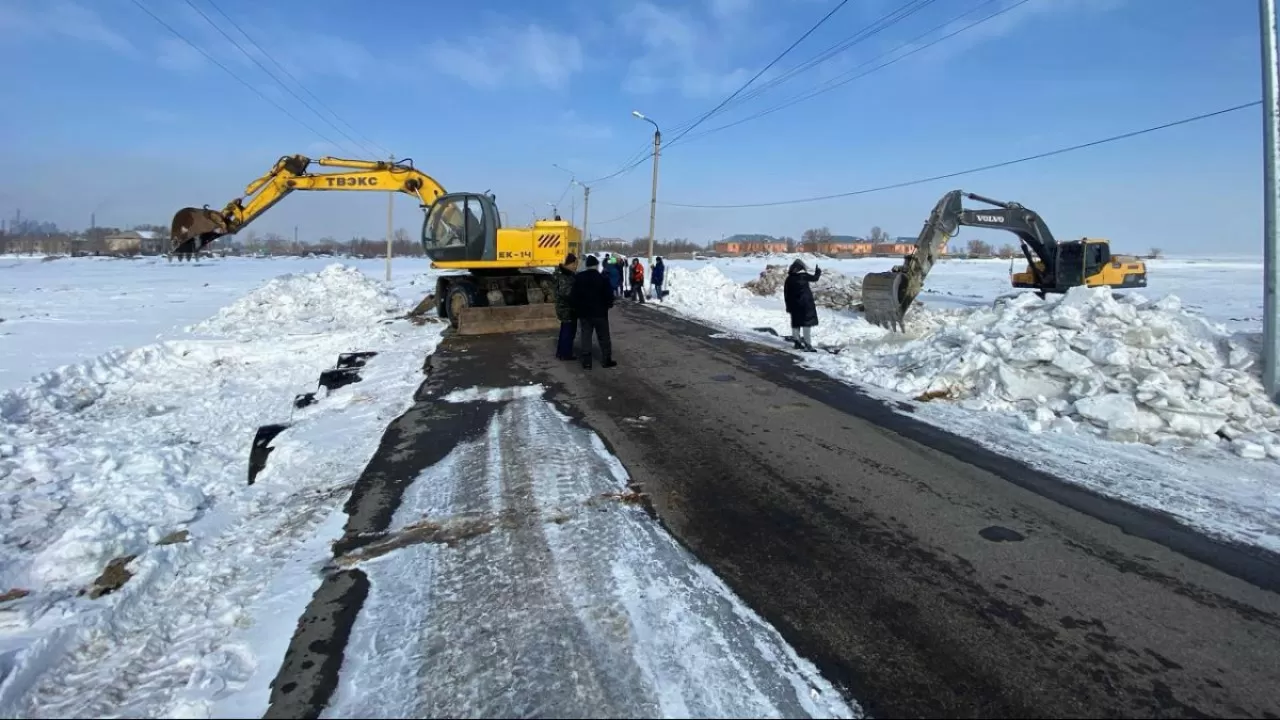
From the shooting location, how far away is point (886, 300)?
15242 millimetres

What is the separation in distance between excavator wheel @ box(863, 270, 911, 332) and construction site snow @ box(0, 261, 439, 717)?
10.2 m

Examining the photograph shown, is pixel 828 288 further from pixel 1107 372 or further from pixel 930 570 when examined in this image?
pixel 930 570

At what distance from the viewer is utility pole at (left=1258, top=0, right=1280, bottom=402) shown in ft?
22.3

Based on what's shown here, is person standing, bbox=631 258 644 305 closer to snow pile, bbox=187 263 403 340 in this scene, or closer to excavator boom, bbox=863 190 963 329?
snow pile, bbox=187 263 403 340

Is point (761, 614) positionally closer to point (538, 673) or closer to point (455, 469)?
point (538, 673)

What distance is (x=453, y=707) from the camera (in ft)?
8.41

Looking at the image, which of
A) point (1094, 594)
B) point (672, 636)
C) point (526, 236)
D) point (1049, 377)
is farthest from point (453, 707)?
point (526, 236)

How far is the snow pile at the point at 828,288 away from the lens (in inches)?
984

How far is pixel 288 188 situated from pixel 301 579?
14.6m

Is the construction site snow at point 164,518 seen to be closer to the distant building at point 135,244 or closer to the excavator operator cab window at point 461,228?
the excavator operator cab window at point 461,228

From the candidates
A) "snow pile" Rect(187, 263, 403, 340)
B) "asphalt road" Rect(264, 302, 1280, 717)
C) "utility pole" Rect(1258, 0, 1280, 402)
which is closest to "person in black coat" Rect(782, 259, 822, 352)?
"asphalt road" Rect(264, 302, 1280, 717)

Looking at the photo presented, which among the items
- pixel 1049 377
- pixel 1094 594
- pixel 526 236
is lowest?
pixel 1094 594

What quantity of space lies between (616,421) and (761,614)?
150 inches

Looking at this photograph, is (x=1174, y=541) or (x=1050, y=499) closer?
Answer: (x=1174, y=541)
